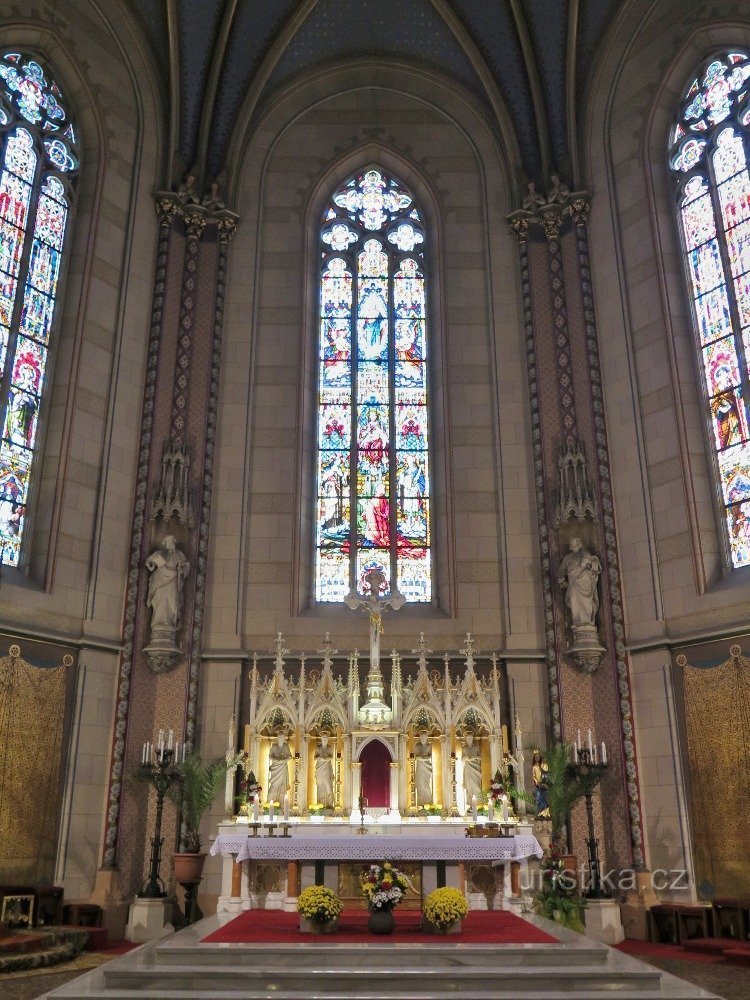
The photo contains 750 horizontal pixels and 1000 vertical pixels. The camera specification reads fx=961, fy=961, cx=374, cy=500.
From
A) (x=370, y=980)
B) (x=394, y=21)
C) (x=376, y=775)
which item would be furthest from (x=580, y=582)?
(x=394, y=21)

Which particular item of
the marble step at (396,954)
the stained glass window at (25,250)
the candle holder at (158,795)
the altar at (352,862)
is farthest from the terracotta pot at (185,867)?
the marble step at (396,954)

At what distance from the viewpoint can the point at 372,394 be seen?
18.4 metres

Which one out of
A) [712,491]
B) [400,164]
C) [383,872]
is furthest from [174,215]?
[383,872]

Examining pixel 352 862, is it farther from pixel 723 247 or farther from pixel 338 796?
pixel 723 247

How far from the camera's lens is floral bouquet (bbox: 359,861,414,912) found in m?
8.79

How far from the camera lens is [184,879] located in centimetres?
1377

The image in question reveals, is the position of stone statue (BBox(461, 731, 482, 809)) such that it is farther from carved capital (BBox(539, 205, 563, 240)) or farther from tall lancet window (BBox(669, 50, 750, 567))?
carved capital (BBox(539, 205, 563, 240))

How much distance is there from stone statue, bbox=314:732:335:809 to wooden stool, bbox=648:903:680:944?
4769mm

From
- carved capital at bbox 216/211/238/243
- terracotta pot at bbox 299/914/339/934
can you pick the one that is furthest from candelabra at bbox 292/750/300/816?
carved capital at bbox 216/211/238/243

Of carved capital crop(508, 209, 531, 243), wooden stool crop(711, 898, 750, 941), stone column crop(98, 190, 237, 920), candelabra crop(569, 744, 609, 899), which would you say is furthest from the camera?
carved capital crop(508, 209, 531, 243)

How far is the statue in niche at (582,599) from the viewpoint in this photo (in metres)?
15.2

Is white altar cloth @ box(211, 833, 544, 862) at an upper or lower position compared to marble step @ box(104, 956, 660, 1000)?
upper

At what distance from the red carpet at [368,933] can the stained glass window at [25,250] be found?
24.6 feet

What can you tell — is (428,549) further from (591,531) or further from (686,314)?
(686,314)
